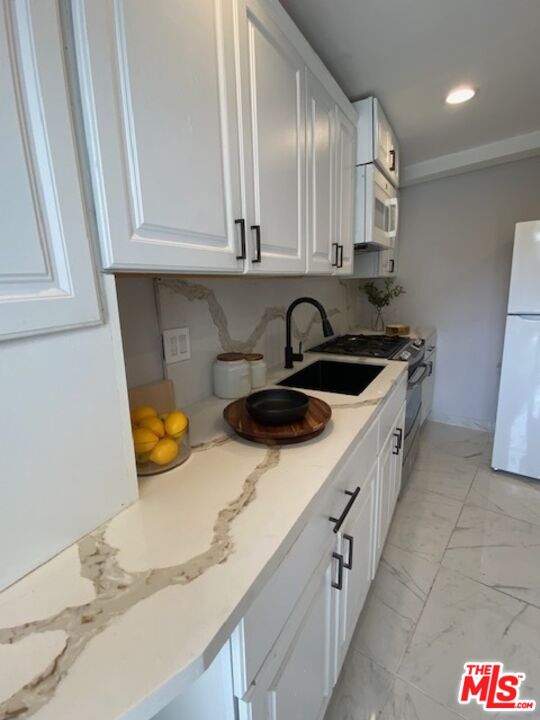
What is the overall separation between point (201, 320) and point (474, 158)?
97.9 inches

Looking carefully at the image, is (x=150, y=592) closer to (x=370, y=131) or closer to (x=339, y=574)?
(x=339, y=574)

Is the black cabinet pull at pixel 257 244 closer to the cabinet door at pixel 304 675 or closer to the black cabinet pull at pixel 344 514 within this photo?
the black cabinet pull at pixel 344 514

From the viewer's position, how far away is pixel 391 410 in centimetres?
147

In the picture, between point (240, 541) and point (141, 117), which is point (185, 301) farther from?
point (240, 541)

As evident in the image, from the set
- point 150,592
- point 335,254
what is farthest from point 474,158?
point 150,592

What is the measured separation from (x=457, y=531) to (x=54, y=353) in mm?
2104

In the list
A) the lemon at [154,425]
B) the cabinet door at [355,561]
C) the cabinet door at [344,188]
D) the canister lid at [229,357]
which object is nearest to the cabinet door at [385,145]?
the cabinet door at [344,188]

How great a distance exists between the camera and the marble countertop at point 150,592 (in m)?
0.37

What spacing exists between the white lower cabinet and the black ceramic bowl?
0.63 feet

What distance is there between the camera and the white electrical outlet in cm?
108

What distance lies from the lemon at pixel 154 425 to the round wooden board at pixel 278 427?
0.21 m

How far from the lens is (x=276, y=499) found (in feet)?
2.23

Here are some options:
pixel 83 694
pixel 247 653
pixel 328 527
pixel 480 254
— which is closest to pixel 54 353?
pixel 83 694

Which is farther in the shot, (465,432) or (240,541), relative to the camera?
(465,432)
